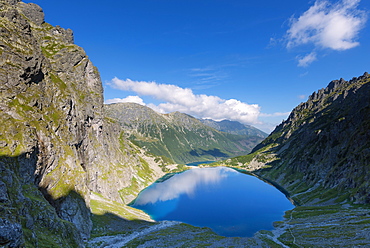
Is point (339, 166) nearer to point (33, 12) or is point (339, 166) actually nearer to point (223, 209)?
point (223, 209)

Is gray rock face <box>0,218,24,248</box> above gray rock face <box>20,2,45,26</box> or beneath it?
beneath

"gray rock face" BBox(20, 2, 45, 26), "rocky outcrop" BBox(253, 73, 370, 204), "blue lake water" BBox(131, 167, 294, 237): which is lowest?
"blue lake water" BBox(131, 167, 294, 237)

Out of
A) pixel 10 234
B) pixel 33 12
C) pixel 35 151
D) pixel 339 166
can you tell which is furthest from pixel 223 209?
pixel 33 12

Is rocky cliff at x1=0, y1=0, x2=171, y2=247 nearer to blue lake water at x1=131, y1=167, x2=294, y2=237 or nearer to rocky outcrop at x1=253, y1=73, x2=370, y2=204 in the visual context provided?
blue lake water at x1=131, y1=167, x2=294, y2=237

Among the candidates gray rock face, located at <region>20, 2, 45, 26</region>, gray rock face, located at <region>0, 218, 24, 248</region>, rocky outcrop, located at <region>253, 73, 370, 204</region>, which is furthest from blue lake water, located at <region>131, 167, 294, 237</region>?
gray rock face, located at <region>20, 2, 45, 26</region>

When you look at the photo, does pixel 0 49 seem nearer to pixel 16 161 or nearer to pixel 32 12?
pixel 16 161

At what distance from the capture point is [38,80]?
274ft

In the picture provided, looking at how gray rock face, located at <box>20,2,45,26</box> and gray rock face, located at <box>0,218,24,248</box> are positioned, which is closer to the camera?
gray rock face, located at <box>0,218,24,248</box>

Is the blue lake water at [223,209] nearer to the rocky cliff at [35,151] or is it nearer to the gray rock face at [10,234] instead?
the rocky cliff at [35,151]

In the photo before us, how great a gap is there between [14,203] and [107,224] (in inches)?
2654

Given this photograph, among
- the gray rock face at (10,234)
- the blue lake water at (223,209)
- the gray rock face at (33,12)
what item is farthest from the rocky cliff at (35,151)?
the gray rock face at (33,12)

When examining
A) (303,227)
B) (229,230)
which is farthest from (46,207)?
(303,227)

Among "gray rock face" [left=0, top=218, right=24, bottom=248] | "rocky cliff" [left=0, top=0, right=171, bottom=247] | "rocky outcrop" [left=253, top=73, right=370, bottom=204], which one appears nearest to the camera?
"gray rock face" [left=0, top=218, right=24, bottom=248]

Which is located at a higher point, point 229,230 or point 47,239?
point 47,239
